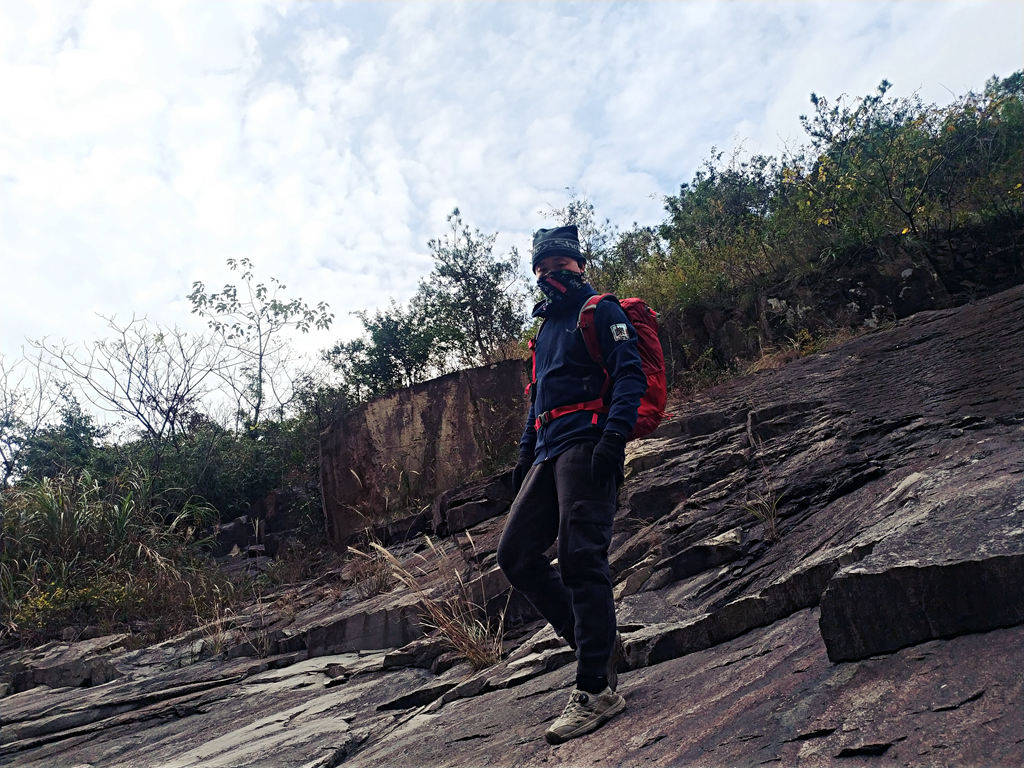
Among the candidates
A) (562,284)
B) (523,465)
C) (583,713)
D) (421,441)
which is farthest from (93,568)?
(583,713)

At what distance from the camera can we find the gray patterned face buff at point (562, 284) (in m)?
3.21

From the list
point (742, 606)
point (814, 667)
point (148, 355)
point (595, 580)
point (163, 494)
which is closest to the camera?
point (814, 667)

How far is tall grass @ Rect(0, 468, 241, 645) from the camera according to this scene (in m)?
7.79

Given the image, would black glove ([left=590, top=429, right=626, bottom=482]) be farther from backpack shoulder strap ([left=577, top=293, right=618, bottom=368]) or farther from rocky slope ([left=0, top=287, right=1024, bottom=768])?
rocky slope ([left=0, top=287, right=1024, bottom=768])

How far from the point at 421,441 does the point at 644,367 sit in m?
6.40

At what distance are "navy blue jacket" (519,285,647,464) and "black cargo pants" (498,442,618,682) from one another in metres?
0.10

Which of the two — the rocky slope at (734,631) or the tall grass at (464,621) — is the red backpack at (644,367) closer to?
the rocky slope at (734,631)

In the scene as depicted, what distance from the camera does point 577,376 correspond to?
120 inches

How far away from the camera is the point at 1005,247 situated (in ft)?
26.3

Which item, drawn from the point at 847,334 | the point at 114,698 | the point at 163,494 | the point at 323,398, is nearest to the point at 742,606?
the point at 114,698

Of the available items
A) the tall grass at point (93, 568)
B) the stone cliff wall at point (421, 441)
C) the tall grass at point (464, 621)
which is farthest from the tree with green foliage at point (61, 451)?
the tall grass at point (464, 621)

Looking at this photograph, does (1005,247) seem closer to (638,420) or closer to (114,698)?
(638,420)

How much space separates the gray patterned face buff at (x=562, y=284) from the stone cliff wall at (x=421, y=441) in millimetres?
5568

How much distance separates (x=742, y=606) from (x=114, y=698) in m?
4.49
